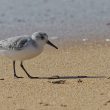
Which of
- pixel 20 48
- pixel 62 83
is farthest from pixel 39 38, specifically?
pixel 62 83

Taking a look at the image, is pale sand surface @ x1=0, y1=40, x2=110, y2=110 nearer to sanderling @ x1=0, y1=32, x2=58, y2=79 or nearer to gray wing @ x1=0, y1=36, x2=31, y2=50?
sanderling @ x1=0, y1=32, x2=58, y2=79

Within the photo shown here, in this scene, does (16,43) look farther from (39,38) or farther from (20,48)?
(39,38)

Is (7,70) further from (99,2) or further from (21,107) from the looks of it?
(99,2)

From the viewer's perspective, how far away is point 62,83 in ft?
30.5

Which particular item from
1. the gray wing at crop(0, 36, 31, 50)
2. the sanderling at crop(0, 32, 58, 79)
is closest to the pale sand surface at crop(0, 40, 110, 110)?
the sanderling at crop(0, 32, 58, 79)

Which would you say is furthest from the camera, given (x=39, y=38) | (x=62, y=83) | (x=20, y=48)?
(x=39, y=38)

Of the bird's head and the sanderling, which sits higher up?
the bird's head

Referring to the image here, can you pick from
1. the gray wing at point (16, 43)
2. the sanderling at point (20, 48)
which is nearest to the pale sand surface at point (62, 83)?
the sanderling at point (20, 48)

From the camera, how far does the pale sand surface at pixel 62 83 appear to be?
7.90m

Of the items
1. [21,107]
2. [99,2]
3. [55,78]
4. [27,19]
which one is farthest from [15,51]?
[99,2]

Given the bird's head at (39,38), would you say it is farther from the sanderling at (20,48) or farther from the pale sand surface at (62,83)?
the pale sand surface at (62,83)

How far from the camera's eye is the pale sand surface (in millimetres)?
7898

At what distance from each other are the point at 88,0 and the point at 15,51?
33.1 ft

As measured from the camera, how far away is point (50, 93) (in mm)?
8578
